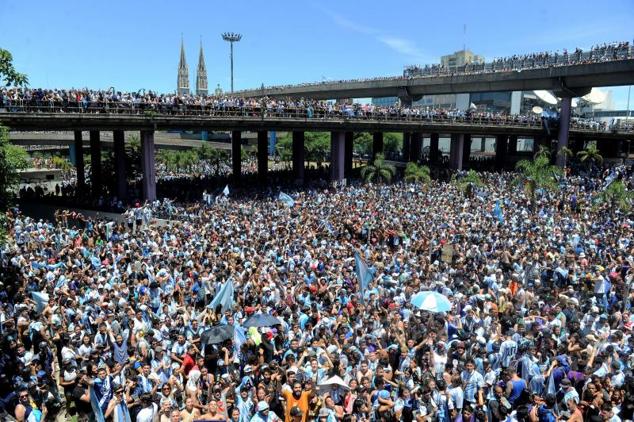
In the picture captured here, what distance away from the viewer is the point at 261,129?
31359 millimetres

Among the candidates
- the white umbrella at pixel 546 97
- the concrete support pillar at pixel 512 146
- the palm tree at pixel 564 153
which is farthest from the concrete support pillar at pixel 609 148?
the white umbrella at pixel 546 97

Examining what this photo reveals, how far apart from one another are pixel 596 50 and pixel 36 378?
44.4 meters

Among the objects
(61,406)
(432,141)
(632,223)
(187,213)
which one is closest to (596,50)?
(432,141)

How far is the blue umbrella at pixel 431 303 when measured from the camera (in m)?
9.53

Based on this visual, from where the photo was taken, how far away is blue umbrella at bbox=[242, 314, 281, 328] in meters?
9.17

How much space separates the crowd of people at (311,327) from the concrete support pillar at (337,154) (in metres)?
17.9

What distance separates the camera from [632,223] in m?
21.6

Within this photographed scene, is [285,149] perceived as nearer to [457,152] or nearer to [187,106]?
[457,152]

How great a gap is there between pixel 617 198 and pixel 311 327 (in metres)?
21.2

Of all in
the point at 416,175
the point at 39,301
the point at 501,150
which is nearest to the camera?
the point at 39,301

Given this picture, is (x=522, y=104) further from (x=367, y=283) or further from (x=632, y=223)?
(x=367, y=283)

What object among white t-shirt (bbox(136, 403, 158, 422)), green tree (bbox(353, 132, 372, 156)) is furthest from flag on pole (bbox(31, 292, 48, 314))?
green tree (bbox(353, 132, 372, 156))

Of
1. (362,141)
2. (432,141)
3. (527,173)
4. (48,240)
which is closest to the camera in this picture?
(48,240)

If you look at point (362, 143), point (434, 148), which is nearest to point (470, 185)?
point (434, 148)
